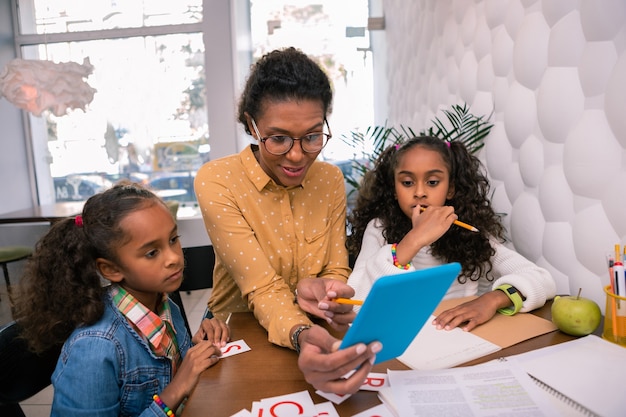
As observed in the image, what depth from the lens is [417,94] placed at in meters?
2.75

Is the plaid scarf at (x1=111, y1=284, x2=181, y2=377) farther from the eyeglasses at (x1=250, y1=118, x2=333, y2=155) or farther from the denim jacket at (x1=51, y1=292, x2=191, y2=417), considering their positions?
the eyeglasses at (x1=250, y1=118, x2=333, y2=155)

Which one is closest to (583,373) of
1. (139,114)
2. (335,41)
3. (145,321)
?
(145,321)

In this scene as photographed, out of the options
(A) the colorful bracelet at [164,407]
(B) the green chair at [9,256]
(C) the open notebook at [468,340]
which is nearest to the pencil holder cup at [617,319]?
(C) the open notebook at [468,340]

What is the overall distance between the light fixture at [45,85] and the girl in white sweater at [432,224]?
119 inches

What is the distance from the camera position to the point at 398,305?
692 millimetres

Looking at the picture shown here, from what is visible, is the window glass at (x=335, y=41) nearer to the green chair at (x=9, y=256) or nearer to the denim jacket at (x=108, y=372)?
the green chair at (x=9, y=256)

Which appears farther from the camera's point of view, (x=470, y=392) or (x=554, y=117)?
(x=554, y=117)

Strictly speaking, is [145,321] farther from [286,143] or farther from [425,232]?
[425,232]

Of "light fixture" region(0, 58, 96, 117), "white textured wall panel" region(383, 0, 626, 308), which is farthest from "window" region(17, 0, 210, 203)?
"white textured wall panel" region(383, 0, 626, 308)

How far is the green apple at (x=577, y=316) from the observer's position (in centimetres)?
100

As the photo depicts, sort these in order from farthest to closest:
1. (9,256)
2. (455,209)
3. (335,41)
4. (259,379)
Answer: (335,41) < (9,256) < (455,209) < (259,379)

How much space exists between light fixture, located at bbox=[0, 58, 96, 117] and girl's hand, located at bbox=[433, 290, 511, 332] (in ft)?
12.2

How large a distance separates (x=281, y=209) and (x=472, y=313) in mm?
712

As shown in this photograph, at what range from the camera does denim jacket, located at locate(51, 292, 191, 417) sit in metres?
0.98
